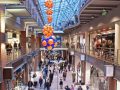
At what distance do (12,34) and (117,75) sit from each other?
18.6 meters

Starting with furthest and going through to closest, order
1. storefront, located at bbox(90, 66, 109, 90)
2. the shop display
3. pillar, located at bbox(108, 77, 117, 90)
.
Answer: storefront, located at bbox(90, 66, 109, 90)
the shop display
pillar, located at bbox(108, 77, 117, 90)

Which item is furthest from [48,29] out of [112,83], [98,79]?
[98,79]

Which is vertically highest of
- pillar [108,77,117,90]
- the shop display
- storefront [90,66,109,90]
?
the shop display

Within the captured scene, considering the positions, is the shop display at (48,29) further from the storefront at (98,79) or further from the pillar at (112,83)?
the pillar at (112,83)

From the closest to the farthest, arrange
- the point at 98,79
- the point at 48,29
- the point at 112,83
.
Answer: the point at 112,83 → the point at 48,29 → the point at 98,79

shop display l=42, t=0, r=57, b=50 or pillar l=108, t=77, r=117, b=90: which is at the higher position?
shop display l=42, t=0, r=57, b=50

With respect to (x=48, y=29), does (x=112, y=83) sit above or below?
below

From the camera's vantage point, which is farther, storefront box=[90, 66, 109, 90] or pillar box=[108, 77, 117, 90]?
storefront box=[90, 66, 109, 90]

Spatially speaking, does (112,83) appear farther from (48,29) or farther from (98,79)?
(98,79)

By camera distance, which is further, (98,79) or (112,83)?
(98,79)

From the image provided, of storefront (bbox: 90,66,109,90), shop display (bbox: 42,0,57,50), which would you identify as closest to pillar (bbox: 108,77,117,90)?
storefront (bbox: 90,66,109,90)

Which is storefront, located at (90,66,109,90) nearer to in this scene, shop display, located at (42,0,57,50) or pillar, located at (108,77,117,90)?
pillar, located at (108,77,117,90)

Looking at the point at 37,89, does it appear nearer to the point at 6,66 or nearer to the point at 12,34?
the point at 12,34

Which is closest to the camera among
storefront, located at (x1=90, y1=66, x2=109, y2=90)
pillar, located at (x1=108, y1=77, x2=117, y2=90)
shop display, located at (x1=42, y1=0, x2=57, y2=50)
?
pillar, located at (x1=108, y1=77, x2=117, y2=90)
